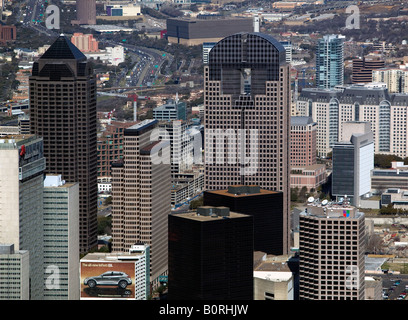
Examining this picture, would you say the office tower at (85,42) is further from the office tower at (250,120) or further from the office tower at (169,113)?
the office tower at (250,120)

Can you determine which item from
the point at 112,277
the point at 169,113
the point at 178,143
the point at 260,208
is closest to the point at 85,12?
the point at 169,113

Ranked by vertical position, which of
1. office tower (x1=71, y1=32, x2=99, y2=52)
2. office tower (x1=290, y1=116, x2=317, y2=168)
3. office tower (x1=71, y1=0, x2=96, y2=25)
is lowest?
office tower (x1=290, y1=116, x2=317, y2=168)

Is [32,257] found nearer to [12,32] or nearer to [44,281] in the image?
[44,281]

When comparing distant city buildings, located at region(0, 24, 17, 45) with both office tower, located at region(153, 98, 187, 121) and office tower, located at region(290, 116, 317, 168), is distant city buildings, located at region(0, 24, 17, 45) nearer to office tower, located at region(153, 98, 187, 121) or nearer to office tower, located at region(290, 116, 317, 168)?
office tower, located at region(153, 98, 187, 121)

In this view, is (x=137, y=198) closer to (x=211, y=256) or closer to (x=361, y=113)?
(x=211, y=256)

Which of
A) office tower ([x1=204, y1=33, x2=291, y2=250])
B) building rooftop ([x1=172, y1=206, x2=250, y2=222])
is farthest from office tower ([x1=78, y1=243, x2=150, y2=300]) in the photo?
office tower ([x1=204, y1=33, x2=291, y2=250])

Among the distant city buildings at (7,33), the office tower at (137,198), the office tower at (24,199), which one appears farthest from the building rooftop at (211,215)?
the distant city buildings at (7,33)
